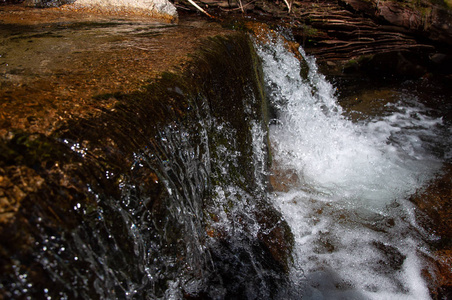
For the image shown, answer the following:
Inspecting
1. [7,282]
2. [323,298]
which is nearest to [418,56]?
[323,298]

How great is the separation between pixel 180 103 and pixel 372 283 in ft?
6.42

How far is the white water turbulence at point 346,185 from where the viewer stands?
2326mm

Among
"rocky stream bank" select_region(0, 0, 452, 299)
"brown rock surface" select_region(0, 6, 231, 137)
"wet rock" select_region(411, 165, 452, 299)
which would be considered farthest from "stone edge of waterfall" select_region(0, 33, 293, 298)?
"wet rock" select_region(411, 165, 452, 299)

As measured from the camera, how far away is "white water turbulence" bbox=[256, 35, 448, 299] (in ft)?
7.63

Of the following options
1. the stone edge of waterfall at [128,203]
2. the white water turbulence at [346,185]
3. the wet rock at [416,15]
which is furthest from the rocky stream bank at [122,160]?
the wet rock at [416,15]

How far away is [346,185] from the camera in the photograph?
11.1ft

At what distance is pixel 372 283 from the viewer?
228 cm

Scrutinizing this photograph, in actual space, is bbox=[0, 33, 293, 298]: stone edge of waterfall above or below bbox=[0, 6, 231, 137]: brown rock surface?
below

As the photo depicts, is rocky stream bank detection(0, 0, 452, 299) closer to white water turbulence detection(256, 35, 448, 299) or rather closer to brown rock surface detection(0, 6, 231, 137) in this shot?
brown rock surface detection(0, 6, 231, 137)

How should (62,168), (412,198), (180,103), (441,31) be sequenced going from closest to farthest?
(62,168), (180,103), (412,198), (441,31)

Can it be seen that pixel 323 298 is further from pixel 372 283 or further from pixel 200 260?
pixel 200 260

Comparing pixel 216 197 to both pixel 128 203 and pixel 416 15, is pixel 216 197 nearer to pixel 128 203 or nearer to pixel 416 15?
pixel 128 203

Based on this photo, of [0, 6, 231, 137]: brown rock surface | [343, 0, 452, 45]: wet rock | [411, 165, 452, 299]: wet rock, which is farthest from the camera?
[343, 0, 452, 45]: wet rock

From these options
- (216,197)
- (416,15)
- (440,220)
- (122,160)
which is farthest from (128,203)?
(416,15)
